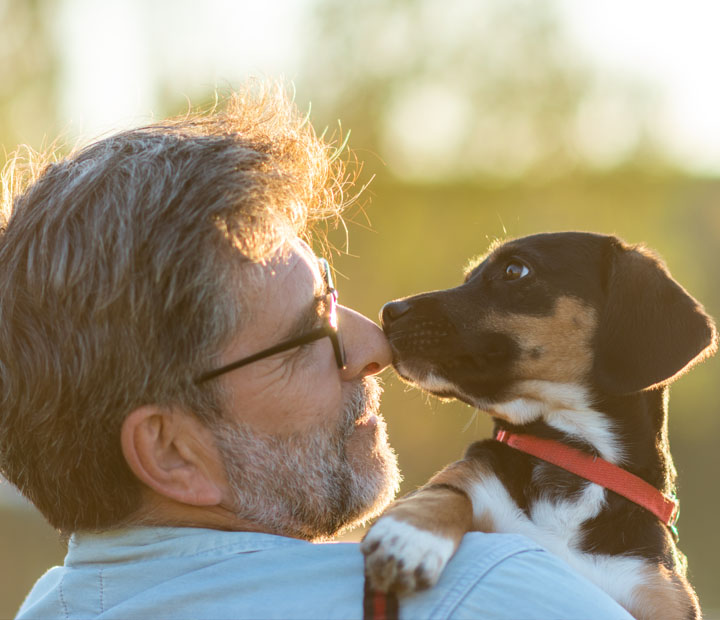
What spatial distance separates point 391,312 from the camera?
3.17m

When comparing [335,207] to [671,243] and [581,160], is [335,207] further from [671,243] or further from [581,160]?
[581,160]

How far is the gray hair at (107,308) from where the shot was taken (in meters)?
2.21

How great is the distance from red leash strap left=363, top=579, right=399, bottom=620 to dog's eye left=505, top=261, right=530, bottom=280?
1.67 metres

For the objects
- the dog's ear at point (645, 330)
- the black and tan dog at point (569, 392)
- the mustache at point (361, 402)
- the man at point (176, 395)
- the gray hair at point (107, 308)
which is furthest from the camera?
the dog's ear at point (645, 330)

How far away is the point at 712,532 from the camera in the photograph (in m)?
15.4

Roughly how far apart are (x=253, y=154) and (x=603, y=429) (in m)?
1.41

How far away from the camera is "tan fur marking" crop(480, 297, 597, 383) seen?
317 cm

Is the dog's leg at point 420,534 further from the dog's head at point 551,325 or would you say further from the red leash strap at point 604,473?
the dog's head at point 551,325

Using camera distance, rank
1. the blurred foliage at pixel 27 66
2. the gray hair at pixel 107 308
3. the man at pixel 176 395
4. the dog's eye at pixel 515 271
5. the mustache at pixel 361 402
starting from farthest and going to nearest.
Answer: the blurred foliage at pixel 27 66 < the dog's eye at pixel 515 271 < the mustache at pixel 361 402 < the gray hair at pixel 107 308 < the man at pixel 176 395

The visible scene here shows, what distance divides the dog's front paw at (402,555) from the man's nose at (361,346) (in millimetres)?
478

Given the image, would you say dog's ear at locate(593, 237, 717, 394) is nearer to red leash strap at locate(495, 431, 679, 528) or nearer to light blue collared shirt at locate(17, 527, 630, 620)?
red leash strap at locate(495, 431, 679, 528)

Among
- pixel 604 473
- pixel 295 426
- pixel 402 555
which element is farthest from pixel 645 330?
pixel 402 555

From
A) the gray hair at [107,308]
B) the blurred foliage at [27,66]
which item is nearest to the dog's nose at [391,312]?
the gray hair at [107,308]

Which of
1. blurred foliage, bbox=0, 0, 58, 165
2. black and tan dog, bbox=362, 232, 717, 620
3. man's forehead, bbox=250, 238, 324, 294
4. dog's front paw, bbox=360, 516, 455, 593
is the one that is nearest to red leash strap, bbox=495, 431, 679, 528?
black and tan dog, bbox=362, 232, 717, 620
